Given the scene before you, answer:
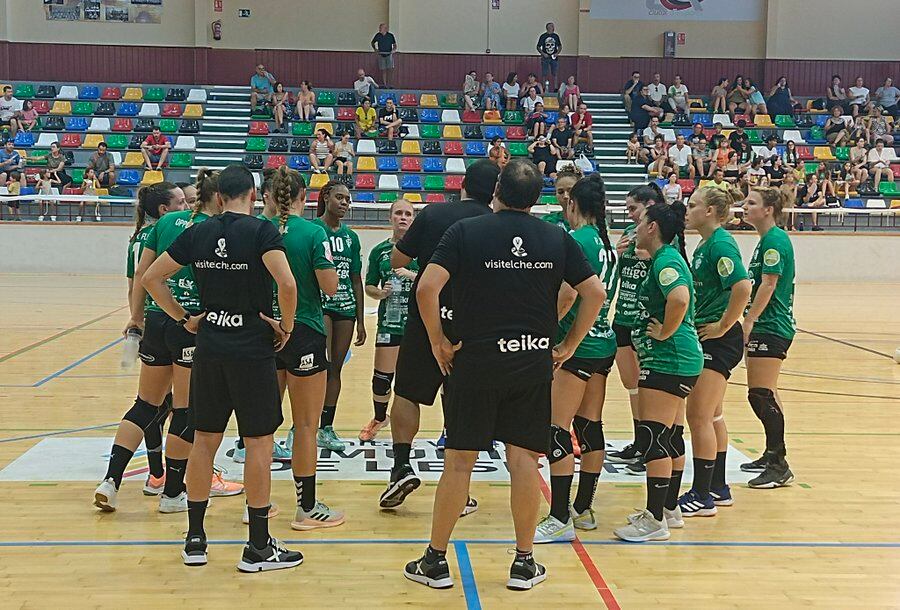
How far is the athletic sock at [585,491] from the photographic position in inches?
206

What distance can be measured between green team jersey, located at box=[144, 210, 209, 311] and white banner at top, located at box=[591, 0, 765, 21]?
23.2 metres

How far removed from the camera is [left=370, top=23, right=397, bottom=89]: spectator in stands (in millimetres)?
24719

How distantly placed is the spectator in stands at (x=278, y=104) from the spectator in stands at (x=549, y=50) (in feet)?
22.8

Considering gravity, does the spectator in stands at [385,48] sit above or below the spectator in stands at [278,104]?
above

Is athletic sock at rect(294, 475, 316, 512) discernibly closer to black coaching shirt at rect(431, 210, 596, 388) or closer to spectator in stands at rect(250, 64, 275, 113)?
black coaching shirt at rect(431, 210, 596, 388)

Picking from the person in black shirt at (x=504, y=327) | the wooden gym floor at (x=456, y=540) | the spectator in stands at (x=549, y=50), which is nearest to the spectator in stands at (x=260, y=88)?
the spectator in stands at (x=549, y=50)

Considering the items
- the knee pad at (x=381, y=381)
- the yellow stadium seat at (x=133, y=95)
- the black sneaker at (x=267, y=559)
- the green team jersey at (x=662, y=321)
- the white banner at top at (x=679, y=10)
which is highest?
the white banner at top at (x=679, y=10)

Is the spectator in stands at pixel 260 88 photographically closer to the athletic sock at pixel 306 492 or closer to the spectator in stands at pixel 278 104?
the spectator in stands at pixel 278 104

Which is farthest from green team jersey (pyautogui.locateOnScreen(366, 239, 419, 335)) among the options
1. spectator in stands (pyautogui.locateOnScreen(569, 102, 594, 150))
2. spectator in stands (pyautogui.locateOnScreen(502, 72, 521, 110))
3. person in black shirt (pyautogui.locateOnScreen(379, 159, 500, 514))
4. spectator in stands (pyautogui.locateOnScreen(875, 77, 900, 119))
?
spectator in stands (pyautogui.locateOnScreen(875, 77, 900, 119))

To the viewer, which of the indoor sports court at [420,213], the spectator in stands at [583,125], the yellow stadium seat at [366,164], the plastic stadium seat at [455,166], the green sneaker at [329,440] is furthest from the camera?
the spectator in stands at [583,125]

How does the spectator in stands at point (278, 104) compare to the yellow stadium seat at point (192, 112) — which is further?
the yellow stadium seat at point (192, 112)

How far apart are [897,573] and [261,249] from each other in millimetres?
3485

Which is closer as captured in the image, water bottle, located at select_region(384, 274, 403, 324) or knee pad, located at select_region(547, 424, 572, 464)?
knee pad, located at select_region(547, 424, 572, 464)

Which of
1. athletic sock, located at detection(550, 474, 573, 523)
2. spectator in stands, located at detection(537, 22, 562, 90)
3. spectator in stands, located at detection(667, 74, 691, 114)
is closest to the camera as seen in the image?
athletic sock, located at detection(550, 474, 573, 523)
